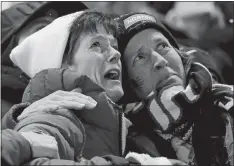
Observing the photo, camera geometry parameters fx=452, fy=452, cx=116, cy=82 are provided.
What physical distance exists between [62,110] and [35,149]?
0.10 meters

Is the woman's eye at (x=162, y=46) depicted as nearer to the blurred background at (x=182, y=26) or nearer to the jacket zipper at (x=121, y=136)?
the blurred background at (x=182, y=26)

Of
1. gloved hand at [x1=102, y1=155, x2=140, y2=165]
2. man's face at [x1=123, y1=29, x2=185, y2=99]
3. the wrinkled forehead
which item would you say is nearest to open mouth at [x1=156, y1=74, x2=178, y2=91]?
man's face at [x1=123, y1=29, x2=185, y2=99]

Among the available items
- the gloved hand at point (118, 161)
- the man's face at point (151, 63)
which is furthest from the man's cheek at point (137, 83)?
the gloved hand at point (118, 161)

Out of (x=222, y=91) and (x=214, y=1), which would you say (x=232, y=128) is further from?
(x=214, y=1)

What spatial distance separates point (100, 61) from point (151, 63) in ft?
0.33

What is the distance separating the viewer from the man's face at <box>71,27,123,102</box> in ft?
2.27

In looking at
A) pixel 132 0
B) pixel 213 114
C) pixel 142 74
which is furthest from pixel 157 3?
pixel 213 114

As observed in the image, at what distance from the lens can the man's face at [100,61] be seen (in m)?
0.69

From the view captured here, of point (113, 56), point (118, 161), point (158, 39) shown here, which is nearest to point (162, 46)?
point (158, 39)

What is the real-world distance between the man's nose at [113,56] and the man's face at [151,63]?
2.2 inches

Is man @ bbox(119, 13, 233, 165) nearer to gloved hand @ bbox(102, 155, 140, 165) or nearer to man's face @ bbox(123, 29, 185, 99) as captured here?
man's face @ bbox(123, 29, 185, 99)

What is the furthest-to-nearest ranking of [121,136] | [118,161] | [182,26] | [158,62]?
[182,26] → [158,62] → [121,136] → [118,161]

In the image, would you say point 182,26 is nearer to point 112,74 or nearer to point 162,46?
point 162,46

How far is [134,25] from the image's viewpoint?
0.79 meters
